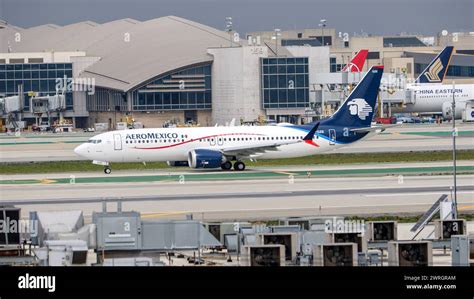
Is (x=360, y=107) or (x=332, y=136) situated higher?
(x=360, y=107)

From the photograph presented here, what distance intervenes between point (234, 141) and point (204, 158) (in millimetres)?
3513

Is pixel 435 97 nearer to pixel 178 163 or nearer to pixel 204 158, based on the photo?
pixel 178 163

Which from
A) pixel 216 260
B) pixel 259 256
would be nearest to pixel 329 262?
pixel 259 256

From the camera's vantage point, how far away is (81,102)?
175250 mm

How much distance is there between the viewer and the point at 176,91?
6531 inches

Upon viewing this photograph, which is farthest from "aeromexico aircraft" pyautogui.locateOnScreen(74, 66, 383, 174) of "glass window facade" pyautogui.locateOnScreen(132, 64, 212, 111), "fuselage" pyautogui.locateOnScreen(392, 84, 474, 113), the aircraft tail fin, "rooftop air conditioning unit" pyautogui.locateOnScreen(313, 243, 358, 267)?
"glass window facade" pyautogui.locateOnScreen(132, 64, 212, 111)

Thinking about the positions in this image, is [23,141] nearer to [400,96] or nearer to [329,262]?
[400,96]

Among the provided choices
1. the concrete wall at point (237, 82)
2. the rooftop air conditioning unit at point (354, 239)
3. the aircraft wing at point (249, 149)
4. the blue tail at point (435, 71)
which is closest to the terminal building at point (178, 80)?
the concrete wall at point (237, 82)

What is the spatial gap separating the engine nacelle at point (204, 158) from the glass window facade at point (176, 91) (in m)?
88.5

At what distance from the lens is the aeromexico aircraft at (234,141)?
253 ft

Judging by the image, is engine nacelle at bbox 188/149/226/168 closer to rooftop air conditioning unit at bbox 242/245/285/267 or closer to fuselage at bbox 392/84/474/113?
rooftop air conditioning unit at bbox 242/245/285/267

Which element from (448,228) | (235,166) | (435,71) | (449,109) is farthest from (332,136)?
(435,71)

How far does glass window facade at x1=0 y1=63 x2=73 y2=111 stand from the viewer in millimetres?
175250

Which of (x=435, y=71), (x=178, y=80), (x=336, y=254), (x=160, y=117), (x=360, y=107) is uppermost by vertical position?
(x=435, y=71)
